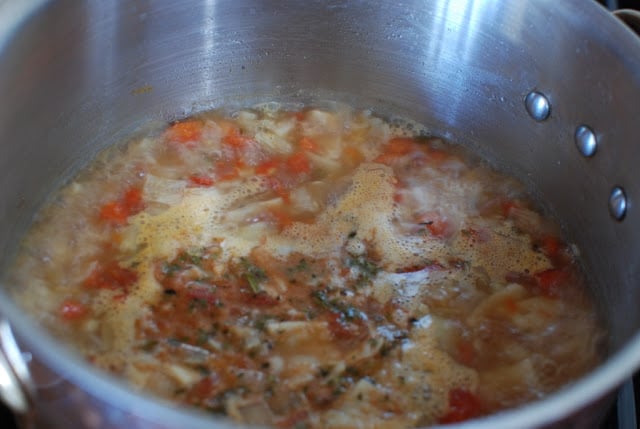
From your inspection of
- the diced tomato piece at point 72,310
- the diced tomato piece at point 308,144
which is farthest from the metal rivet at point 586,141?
the diced tomato piece at point 72,310

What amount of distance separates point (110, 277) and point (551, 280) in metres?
1.17

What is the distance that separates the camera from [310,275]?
2.05 m

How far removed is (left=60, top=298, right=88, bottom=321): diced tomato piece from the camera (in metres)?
1.88

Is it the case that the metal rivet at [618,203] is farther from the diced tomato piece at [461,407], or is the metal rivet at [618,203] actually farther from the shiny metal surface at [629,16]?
the diced tomato piece at [461,407]

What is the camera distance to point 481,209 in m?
2.32

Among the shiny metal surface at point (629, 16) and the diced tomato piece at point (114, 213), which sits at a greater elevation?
the shiny metal surface at point (629, 16)

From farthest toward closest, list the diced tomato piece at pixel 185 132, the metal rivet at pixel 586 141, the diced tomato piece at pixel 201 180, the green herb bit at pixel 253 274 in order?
the diced tomato piece at pixel 185 132, the diced tomato piece at pixel 201 180, the metal rivet at pixel 586 141, the green herb bit at pixel 253 274

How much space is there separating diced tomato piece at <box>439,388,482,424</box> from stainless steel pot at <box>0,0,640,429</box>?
1.01ft

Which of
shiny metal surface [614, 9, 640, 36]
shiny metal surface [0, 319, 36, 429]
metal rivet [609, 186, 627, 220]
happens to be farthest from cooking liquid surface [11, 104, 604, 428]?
shiny metal surface [614, 9, 640, 36]

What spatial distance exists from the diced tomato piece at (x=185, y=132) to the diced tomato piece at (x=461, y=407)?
3.70 ft

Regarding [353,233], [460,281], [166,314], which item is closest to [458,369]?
[460,281]

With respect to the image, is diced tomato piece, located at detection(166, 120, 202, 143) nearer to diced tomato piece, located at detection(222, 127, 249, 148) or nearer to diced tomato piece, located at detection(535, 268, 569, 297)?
diced tomato piece, located at detection(222, 127, 249, 148)

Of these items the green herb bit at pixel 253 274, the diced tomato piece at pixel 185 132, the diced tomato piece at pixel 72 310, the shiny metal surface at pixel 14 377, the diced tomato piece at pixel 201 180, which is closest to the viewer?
the shiny metal surface at pixel 14 377

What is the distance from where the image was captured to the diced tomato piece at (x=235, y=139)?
7.93 ft
